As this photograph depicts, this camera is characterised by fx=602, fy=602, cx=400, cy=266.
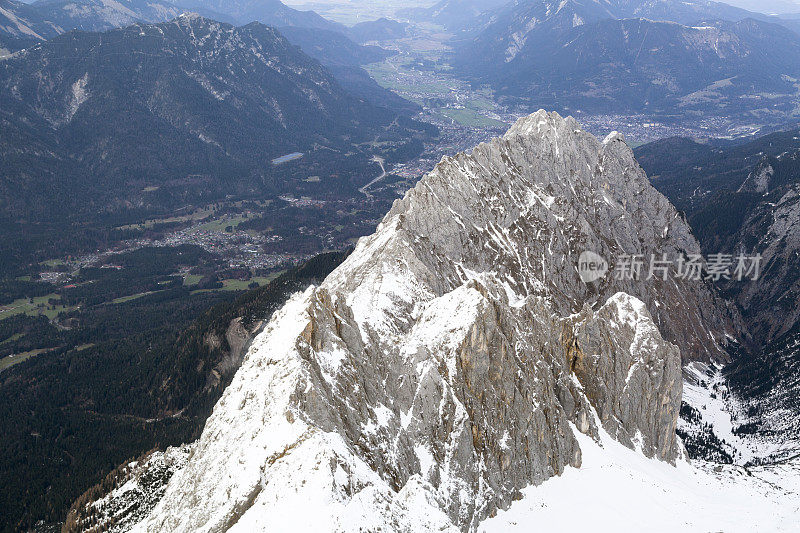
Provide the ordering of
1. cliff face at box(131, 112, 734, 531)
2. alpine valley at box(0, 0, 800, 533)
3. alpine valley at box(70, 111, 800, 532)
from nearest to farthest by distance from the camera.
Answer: cliff face at box(131, 112, 734, 531)
alpine valley at box(70, 111, 800, 532)
alpine valley at box(0, 0, 800, 533)

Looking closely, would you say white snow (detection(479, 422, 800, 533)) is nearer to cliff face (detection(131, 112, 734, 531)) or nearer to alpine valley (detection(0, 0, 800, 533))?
alpine valley (detection(0, 0, 800, 533))

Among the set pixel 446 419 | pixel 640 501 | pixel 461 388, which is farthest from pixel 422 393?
pixel 640 501

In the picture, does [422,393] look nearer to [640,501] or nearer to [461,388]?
[461,388]

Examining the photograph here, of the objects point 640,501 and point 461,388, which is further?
point 640,501

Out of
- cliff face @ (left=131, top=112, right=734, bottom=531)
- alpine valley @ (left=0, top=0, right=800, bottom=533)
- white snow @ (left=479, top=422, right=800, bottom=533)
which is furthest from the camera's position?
white snow @ (left=479, top=422, right=800, bottom=533)

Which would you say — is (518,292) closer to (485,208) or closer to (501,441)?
(485,208)

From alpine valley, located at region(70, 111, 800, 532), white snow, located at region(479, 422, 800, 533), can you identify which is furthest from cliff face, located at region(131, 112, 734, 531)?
white snow, located at region(479, 422, 800, 533)

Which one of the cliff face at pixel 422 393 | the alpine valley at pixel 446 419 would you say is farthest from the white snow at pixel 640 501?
the cliff face at pixel 422 393

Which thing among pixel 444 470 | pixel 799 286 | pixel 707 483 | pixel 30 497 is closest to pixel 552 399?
pixel 444 470

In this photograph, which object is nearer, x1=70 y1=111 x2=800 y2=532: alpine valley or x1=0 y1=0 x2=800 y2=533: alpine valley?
x1=70 y1=111 x2=800 y2=532: alpine valley
